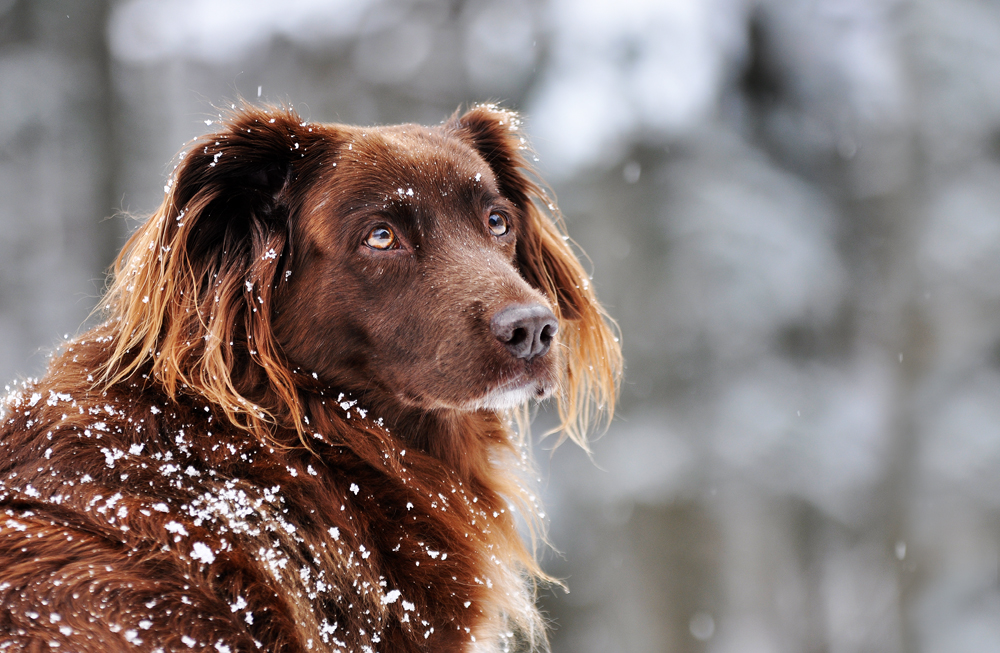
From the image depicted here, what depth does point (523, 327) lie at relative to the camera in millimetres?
2520

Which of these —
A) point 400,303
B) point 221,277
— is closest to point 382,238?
point 400,303

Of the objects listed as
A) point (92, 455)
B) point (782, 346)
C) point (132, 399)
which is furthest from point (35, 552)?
point (782, 346)

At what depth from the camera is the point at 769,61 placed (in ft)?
25.9

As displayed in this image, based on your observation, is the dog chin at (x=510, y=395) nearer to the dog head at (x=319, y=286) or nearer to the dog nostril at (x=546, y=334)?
the dog head at (x=319, y=286)

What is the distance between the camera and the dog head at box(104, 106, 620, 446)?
2521 mm

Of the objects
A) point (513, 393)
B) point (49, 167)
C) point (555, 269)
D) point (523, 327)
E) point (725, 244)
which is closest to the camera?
point (523, 327)

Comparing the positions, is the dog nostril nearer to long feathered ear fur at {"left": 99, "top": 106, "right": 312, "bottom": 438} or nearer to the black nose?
the black nose

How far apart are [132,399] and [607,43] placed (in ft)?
19.7

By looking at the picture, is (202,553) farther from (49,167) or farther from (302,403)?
(49,167)

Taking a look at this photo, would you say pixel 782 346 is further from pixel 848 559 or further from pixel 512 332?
pixel 512 332

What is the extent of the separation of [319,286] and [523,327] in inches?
30.5

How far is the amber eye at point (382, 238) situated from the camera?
2.67 meters

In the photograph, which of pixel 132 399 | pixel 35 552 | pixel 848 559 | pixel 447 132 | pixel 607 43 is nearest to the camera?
pixel 35 552

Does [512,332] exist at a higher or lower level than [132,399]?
lower
